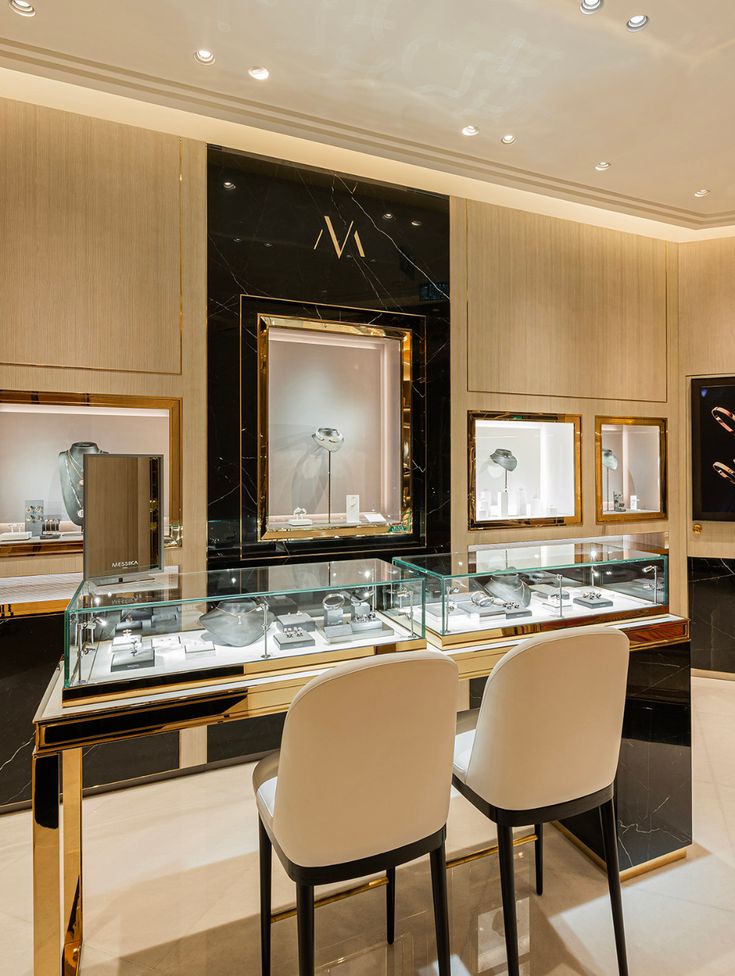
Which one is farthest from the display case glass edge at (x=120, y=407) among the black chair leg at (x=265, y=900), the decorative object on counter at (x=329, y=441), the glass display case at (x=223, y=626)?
the black chair leg at (x=265, y=900)

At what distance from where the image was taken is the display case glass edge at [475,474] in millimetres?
3590

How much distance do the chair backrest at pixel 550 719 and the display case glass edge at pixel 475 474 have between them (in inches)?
80.1

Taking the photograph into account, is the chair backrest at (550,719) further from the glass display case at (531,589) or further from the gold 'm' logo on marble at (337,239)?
the gold 'm' logo on marble at (337,239)

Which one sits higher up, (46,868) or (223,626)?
(223,626)

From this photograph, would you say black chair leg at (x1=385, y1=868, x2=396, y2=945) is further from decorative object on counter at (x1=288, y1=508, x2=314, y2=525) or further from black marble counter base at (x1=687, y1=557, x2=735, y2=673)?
black marble counter base at (x1=687, y1=557, x2=735, y2=673)

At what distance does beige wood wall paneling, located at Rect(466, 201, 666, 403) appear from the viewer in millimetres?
3617

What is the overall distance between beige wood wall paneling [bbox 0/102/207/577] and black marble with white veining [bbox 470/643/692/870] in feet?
6.81

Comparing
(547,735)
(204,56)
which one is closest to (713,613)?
(547,735)

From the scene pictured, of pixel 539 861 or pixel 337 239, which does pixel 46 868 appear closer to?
pixel 539 861

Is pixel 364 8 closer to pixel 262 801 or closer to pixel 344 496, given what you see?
pixel 344 496

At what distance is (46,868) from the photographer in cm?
139

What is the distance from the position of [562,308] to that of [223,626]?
3277mm

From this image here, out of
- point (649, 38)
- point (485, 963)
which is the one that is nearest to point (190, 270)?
point (649, 38)

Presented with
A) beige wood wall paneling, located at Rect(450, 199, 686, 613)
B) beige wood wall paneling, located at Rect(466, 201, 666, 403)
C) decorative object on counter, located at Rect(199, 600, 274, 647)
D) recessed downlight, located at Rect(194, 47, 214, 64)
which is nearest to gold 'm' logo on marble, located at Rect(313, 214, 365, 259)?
beige wood wall paneling, located at Rect(450, 199, 686, 613)
